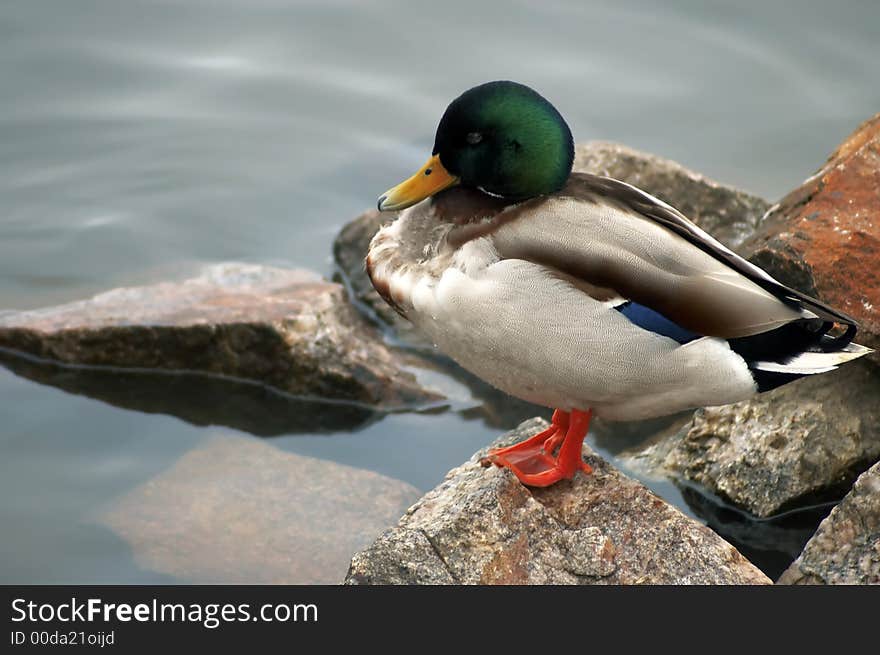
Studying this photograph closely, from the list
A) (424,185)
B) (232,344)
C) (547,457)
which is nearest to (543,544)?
(547,457)

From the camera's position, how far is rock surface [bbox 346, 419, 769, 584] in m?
3.74

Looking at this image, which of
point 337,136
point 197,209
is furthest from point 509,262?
point 337,136

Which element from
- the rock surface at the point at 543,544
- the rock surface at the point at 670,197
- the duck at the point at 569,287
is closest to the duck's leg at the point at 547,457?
the rock surface at the point at 543,544

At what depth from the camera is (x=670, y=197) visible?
Result: 22.1 feet

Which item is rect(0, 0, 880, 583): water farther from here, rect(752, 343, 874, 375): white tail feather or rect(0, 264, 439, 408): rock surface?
rect(752, 343, 874, 375): white tail feather

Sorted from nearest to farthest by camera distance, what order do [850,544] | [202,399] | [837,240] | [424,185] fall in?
[850,544]
[424,185]
[837,240]
[202,399]

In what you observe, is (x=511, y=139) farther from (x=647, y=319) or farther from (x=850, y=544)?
(x=850, y=544)

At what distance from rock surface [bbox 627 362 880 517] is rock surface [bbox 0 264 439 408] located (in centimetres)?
147

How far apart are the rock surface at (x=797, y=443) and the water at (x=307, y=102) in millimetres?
2812

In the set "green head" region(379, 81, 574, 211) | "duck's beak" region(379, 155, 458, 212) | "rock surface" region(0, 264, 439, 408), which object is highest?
"green head" region(379, 81, 574, 211)

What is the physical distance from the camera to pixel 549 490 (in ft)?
13.8

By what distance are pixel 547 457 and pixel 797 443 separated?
1090mm

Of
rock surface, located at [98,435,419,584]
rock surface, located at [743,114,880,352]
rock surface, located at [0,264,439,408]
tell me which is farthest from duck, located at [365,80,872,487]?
rock surface, located at [0,264,439,408]
